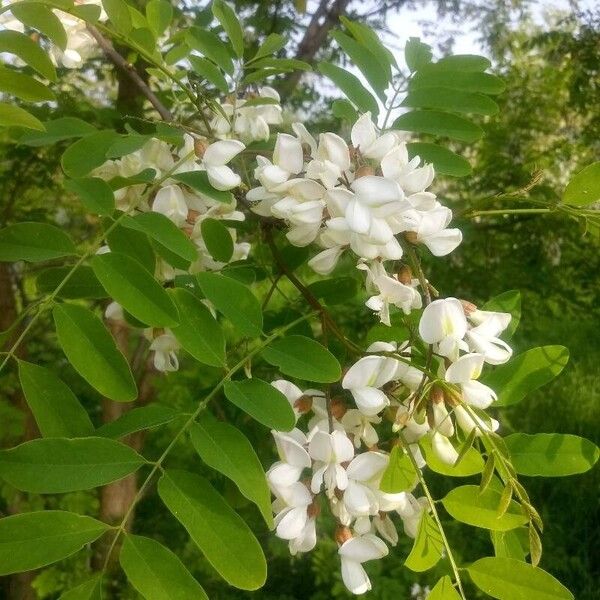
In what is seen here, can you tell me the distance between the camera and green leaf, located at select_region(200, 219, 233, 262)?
0.79 metres

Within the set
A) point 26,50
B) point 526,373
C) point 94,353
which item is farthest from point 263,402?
point 26,50

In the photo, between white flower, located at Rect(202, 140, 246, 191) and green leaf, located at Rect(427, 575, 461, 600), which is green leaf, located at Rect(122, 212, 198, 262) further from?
green leaf, located at Rect(427, 575, 461, 600)

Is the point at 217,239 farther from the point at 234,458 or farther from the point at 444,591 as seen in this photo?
the point at 444,591

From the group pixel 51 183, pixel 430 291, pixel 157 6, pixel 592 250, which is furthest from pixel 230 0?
pixel 430 291

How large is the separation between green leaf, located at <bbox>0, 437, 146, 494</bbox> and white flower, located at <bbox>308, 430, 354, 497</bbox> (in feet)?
0.48

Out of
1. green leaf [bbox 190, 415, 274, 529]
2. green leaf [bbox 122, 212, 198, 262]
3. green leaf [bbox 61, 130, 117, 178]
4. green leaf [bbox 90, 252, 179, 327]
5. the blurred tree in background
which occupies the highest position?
green leaf [bbox 61, 130, 117, 178]

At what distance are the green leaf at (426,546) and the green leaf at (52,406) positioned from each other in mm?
300

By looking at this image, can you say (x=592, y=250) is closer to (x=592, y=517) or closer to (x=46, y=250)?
(x=592, y=517)

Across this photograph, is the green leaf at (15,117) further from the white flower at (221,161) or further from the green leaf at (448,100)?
the green leaf at (448,100)

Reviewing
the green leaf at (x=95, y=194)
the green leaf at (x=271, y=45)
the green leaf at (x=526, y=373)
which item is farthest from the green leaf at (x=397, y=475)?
the green leaf at (x=271, y=45)

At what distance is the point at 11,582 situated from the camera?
171 cm

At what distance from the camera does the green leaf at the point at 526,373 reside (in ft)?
2.35

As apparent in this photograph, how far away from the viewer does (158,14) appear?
1.02m

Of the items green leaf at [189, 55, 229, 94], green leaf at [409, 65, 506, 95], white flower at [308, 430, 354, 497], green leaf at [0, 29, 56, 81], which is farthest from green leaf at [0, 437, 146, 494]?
green leaf at [409, 65, 506, 95]
